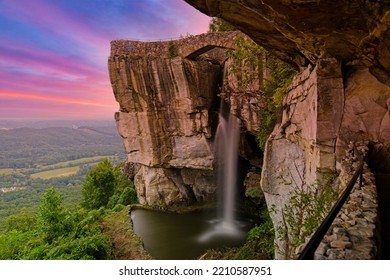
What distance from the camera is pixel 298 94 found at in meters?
8.88

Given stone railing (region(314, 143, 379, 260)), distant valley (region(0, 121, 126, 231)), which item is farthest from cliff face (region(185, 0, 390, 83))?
distant valley (region(0, 121, 126, 231))

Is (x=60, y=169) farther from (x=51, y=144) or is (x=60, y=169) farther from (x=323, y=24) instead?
(x=323, y=24)

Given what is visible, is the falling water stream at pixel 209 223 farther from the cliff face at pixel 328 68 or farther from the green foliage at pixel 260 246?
the cliff face at pixel 328 68

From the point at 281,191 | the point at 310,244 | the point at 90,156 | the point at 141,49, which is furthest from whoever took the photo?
the point at 90,156

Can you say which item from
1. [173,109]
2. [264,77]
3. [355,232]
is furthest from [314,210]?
[173,109]

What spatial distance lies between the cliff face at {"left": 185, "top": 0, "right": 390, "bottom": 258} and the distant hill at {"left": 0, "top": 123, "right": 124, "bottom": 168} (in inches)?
1498

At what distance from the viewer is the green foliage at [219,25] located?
19.7 meters

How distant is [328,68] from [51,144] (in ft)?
222

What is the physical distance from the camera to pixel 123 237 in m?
17.3

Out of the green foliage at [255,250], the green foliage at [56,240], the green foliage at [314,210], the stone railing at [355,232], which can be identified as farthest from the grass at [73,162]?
the stone railing at [355,232]

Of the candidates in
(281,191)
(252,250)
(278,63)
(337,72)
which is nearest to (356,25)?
(337,72)

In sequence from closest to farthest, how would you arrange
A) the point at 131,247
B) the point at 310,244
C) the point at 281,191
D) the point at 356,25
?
the point at 310,244, the point at 356,25, the point at 281,191, the point at 131,247

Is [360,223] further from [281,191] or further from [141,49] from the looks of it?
[141,49]

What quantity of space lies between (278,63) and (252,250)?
9128 millimetres
